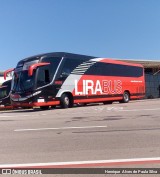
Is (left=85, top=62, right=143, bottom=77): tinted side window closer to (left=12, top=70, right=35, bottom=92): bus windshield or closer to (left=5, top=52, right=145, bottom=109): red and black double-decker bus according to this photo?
(left=5, top=52, right=145, bottom=109): red and black double-decker bus

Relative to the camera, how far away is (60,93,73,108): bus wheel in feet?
78.5

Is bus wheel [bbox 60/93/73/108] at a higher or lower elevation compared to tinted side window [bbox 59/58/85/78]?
lower

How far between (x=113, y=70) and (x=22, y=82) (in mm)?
9542

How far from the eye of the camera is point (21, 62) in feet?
77.3

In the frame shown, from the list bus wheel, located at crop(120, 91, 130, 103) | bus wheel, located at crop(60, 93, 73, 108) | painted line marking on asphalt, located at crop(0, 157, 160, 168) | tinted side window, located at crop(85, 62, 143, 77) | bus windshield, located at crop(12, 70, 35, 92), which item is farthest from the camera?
bus wheel, located at crop(120, 91, 130, 103)

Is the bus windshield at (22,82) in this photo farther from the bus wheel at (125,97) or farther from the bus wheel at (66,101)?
the bus wheel at (125,97)

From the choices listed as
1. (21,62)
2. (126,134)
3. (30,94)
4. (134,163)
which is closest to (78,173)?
(134,163)

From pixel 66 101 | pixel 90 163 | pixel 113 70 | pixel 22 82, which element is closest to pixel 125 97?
pixel 113 70

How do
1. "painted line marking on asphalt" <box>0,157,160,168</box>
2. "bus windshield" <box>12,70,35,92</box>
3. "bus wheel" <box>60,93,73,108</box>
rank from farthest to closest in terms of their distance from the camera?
"bus wheel" <box>60,93,73,108</box>, "bus windshield" <box>12,70,35,92</box>, "painted line marking on asphalt" <box>0,157,160,168</box>

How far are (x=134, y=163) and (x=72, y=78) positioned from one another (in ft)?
60.6

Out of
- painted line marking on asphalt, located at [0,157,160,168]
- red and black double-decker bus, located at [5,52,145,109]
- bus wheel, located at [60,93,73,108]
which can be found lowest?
painted line marking on asphalt, located at [0,157,160,168]

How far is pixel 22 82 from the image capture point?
22719 millimetres

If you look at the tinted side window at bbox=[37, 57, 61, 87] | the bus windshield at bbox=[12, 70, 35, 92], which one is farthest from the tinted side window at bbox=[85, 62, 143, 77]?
the bus windshield at bbox=[12, 70, 35, 92]

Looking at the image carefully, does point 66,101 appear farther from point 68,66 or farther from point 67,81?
point 68,66
